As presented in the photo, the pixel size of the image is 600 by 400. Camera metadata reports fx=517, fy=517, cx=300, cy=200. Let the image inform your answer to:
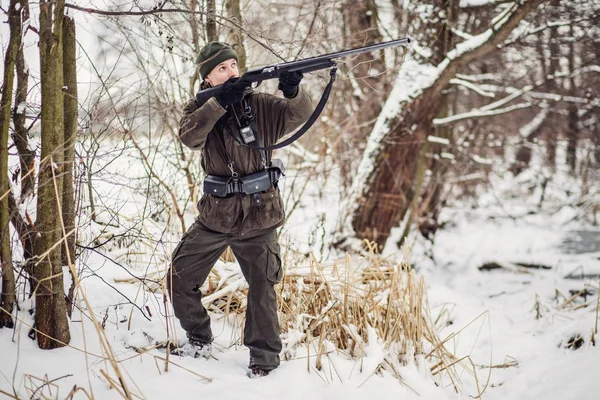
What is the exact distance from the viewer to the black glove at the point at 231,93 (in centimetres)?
251

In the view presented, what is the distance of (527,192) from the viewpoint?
39.0 feet

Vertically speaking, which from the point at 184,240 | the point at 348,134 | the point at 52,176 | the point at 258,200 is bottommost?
the point at 184,240

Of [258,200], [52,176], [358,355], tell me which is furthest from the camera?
[358,355]

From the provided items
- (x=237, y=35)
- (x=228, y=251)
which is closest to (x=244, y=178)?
(x=228, y=251)

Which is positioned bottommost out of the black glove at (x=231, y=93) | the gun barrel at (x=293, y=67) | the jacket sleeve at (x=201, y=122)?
the jacket sleeve at (x=201, y=122)

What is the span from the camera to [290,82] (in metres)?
2.55

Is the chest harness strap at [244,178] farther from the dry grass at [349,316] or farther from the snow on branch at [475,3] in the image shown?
the snow on branch at [475,3]

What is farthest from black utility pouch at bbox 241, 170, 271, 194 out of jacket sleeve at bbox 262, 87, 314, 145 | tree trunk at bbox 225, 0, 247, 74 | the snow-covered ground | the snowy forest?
tree trunk at bbox 225, 0, 247, 74

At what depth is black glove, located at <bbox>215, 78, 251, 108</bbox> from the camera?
8.22 ft

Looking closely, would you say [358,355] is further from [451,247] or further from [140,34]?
[451,247]

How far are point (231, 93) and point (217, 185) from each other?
1.52ft

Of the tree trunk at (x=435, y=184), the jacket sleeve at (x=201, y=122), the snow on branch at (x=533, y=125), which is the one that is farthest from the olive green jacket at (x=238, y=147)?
the snow on branch at (x=533, y=125)

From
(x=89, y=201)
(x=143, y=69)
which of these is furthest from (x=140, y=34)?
(x=89, y=201)

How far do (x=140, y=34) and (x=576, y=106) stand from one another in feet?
24.9
